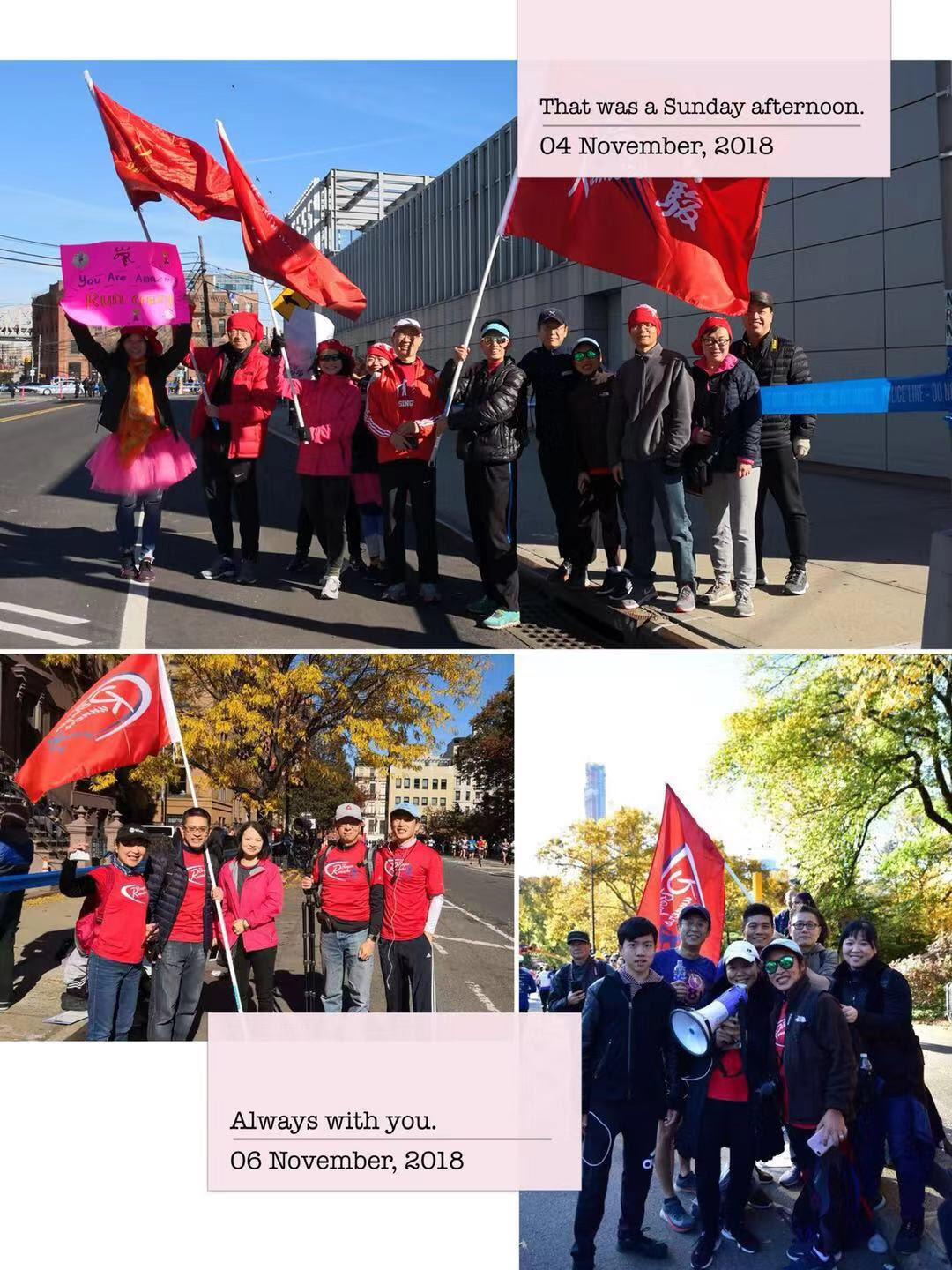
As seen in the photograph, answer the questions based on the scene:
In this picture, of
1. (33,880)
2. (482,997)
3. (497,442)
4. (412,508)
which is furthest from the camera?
(412,508)

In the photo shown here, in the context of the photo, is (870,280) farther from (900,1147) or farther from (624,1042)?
(624,1042)

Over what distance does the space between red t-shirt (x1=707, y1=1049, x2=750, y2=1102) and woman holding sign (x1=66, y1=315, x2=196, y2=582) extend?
6.24m

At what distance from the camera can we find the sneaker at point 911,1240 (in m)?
5.18

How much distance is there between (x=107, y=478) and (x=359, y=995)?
16.6 ft

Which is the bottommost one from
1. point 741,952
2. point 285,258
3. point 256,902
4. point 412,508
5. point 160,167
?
point 256,902

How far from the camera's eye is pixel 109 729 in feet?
20.7

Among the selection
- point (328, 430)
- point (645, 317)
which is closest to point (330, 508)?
point (328, 430)

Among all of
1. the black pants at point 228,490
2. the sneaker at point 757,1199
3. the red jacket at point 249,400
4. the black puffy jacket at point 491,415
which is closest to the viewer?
the sneaker at point 757,1199

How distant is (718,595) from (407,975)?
3.84 m

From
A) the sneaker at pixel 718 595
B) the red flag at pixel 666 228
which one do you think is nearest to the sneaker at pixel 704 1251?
the sneaker at pixel 718 595

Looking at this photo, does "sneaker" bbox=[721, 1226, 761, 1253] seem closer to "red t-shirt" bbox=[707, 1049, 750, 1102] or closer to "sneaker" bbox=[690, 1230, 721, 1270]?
"sneaker" bbox=[690, 1230, 721, 1270]

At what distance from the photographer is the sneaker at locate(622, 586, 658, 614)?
890 cm

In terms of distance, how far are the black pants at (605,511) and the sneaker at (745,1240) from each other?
4.90 meters

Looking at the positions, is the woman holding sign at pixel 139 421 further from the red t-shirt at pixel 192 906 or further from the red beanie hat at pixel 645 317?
the red t-shirt at pixel 192 906
